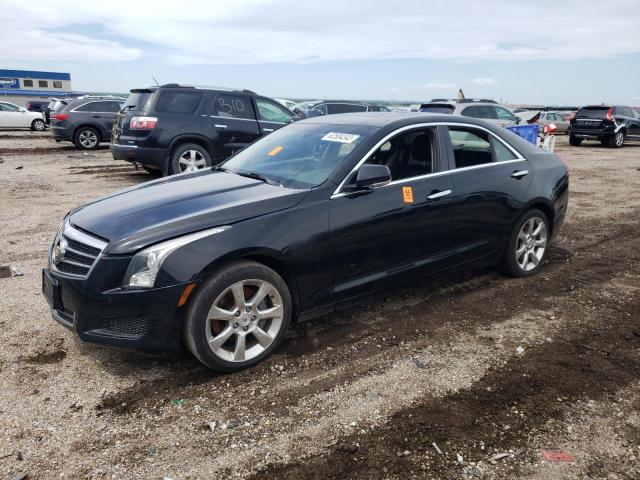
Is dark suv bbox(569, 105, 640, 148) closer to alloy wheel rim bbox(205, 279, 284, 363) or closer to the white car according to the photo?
alloy wheel rim bbox(205, 279, 284, 363)

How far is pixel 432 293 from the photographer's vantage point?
4.92 m

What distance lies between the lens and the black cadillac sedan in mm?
3197

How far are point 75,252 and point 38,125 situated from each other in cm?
2614

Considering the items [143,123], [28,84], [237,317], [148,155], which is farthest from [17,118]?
[28,84]

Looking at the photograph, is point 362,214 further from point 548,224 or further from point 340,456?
point 548,224

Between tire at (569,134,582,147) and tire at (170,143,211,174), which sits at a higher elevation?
tire at (569,134,582,147)

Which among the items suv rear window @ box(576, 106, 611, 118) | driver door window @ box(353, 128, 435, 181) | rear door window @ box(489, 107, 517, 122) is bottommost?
driver door window @ box(353, 128, 435, 181)

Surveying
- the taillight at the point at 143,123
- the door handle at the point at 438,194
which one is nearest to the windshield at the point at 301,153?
the door handle at the point at 438,194

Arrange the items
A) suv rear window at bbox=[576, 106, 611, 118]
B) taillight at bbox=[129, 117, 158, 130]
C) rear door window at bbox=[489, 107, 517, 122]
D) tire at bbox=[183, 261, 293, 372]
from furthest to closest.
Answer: suv rear window at bbox=[576, 106, 611, 118] < rear door window at bbox=[489, 107, 517, 122] < taillight at bbox=[129, 117, 158, 130] < tire at bbox=[183, 261, 293, 372]

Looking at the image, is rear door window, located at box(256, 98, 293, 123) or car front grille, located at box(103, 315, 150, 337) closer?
car front grille, located at box(103, 315, 150, 337)

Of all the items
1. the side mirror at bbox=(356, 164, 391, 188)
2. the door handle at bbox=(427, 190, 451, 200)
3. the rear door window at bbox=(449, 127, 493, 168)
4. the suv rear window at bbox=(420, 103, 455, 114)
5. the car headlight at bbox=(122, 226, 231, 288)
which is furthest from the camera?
the suv rear window at bbox=(420, 103, 455, 114)

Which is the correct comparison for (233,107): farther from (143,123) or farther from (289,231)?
(289,231)

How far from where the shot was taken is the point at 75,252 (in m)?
3.39

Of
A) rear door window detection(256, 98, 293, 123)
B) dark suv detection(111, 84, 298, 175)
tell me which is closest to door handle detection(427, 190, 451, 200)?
dark suv detection(111, 84, 298, 175)
